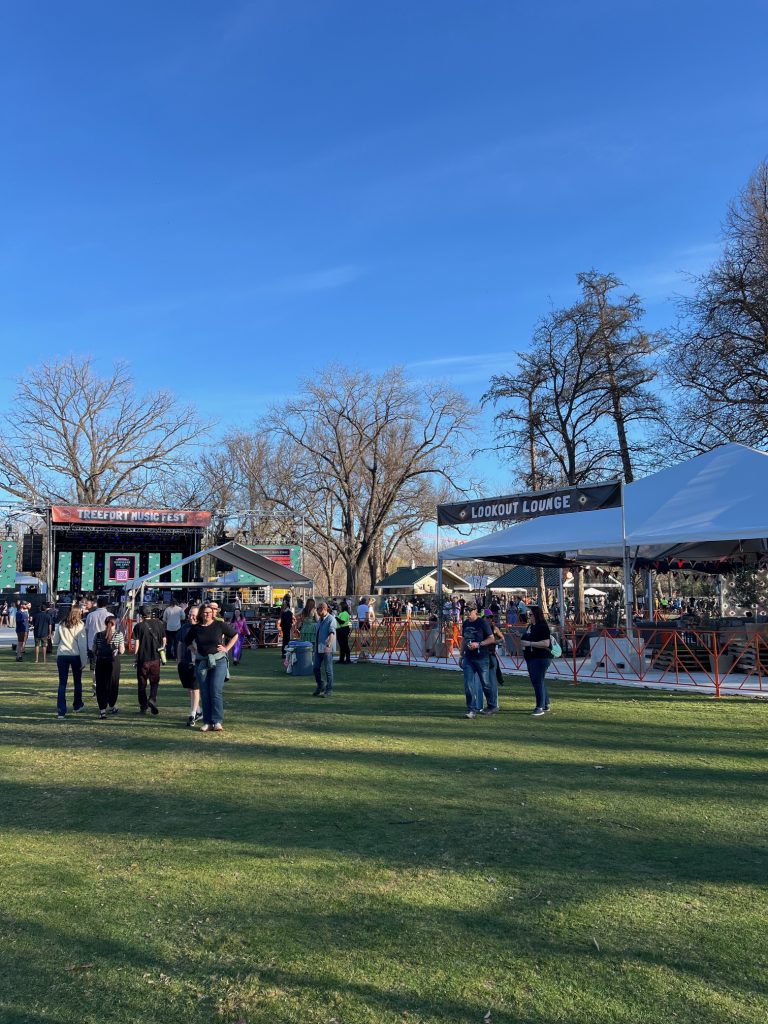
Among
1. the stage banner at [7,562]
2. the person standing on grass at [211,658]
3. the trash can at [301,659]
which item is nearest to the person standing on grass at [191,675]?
the person standing on grass at [211,658]

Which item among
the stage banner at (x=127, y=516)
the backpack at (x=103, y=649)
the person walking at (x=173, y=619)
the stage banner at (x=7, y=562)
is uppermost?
the stage banner at (x=127, y=516)

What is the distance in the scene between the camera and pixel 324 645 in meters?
12.5

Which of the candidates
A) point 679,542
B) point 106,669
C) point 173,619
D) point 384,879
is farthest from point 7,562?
point 384,879

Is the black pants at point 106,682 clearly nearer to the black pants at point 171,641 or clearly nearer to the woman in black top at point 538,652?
the woman in black top at point 538,652

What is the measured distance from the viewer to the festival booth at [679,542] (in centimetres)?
1442

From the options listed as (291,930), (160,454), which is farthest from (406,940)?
(160,454)

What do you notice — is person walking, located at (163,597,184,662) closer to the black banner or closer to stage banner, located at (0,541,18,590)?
the black banner

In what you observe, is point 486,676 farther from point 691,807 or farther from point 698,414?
point 698,414

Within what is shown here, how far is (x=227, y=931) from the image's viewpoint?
3.79m

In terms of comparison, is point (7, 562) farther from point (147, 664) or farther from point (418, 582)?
point (418, 582)

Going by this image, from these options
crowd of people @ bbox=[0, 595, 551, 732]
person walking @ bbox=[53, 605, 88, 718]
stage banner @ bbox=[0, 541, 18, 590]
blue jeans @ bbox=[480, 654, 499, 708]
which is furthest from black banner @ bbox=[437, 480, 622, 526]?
stage banner @ bbox=[0, 541, 18, 590]

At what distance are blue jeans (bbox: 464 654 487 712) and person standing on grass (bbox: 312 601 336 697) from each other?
2762 mm

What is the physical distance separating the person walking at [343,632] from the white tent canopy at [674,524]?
2967 mm

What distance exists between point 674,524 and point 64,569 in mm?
24754
